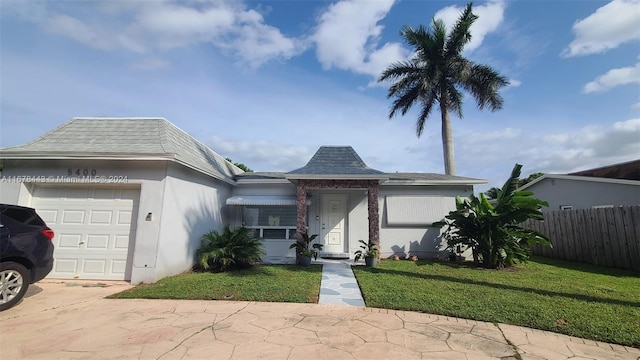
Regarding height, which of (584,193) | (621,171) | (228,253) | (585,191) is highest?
(621,171)

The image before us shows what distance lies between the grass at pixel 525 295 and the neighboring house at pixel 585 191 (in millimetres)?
7164

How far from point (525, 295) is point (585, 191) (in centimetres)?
1427

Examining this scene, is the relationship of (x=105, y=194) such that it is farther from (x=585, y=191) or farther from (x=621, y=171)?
(x=621, y=171)

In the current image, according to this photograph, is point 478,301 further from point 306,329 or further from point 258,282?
point 258,282

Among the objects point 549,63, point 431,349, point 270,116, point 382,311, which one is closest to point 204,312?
point 382,311

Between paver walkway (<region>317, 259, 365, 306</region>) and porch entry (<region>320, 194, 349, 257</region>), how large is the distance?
244 centimetres

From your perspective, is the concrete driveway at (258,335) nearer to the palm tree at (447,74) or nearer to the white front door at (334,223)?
the white front door at (334,223)

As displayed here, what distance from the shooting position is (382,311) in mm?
5797

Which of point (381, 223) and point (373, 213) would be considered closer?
point (373, 213)

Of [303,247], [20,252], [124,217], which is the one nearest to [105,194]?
[124,217]

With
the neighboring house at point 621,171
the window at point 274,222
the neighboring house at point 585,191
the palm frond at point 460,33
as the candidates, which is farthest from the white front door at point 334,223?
the neighboring house at point 621,171

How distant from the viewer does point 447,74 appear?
2028 cm

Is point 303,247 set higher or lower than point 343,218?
lower

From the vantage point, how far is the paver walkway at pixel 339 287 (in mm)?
6551
